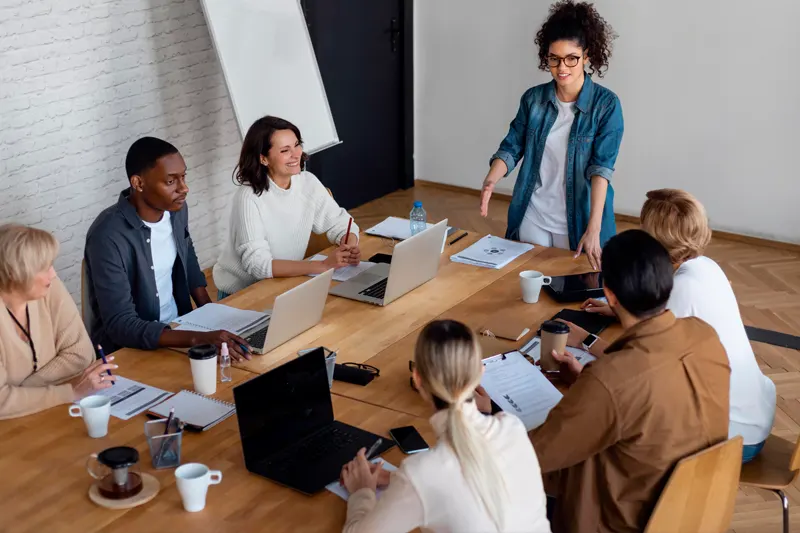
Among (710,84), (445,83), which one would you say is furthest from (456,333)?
(445,83)

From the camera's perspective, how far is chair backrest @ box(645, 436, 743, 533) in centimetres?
213

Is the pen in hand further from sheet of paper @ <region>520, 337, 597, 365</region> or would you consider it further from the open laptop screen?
sheet of paper @ <region>520, 337, 597, 365</region>

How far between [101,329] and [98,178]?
196 centimetres

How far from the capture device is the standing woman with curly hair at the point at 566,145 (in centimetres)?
368

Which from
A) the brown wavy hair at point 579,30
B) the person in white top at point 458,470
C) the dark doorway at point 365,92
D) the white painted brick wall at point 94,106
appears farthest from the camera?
the dark doorway at point 365,92

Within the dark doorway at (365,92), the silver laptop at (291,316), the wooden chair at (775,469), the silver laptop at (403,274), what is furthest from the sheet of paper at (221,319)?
the dark doorway at (365,92)

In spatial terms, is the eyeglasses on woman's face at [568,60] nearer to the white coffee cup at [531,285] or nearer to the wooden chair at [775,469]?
the white coffee cup at [531,285]

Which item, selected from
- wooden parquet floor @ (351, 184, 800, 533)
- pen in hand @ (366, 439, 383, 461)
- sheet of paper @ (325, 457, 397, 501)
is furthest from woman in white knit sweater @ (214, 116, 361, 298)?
wooden parquet floor @ (351, 184, 800, 533)

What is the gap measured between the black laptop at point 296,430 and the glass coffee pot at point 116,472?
0.83ft

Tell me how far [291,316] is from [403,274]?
518 millimetres

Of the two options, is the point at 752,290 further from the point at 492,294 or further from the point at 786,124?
the point at 492,294

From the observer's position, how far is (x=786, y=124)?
5.69 metres

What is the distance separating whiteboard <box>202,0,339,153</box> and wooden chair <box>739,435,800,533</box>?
3283 millimetres

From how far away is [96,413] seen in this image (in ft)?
7.54
